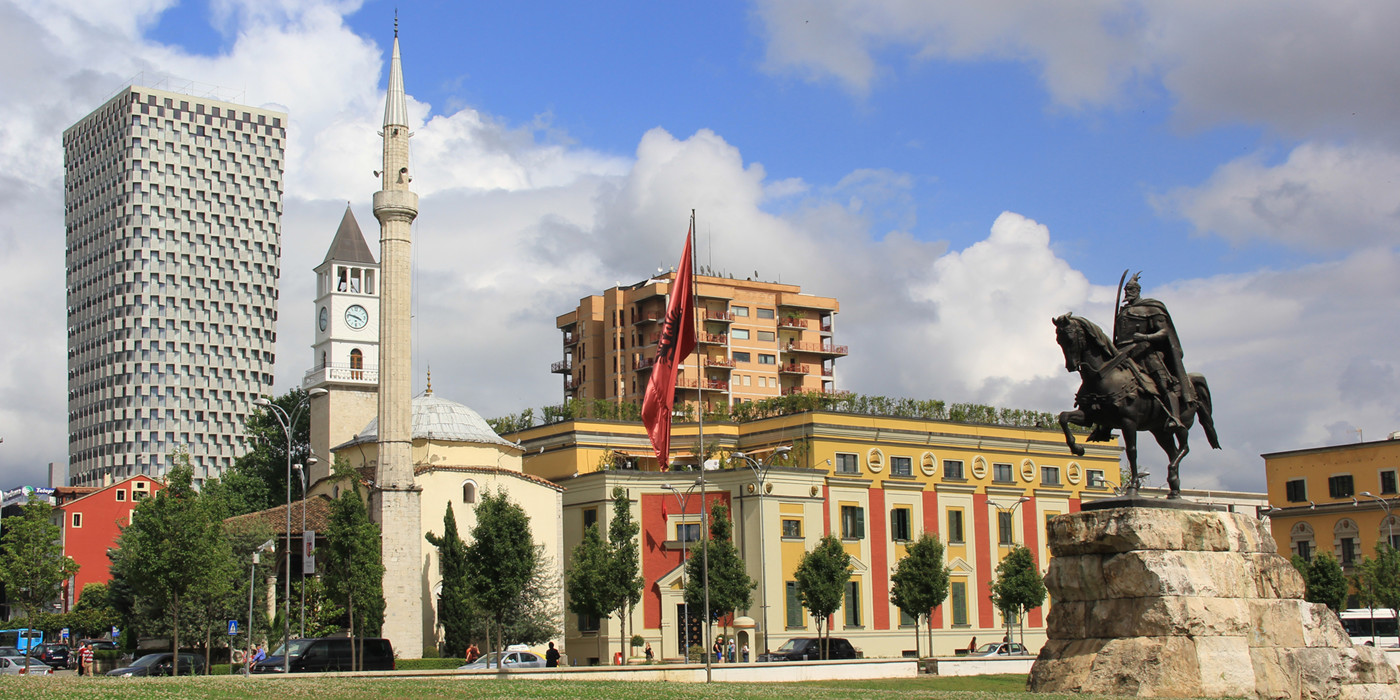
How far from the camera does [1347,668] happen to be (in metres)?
21.0

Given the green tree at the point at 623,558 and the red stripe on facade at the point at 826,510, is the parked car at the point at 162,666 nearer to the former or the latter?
the green tree at the point at 623,558

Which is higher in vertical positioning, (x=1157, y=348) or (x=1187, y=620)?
(x=1157, y=348)

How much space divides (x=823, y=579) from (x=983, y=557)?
1589cm

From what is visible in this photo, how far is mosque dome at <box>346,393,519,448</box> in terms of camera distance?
200ft

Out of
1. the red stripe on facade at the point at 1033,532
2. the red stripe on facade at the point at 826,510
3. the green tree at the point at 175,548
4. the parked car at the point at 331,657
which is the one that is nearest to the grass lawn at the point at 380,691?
the green tree at the point at 175,548

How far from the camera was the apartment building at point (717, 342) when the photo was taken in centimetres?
11144

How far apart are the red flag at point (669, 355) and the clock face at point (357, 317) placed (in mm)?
56244

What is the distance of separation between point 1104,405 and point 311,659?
30163 millimetres

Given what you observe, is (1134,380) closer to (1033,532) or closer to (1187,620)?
(1187,620)

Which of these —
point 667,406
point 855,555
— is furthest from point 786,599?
point 667,406

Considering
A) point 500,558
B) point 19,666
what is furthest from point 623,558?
point 19,666

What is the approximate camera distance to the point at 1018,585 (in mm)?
60094

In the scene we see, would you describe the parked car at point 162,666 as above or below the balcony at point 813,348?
below

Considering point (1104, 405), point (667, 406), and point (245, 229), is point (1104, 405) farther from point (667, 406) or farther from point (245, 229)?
point (245, 229)
